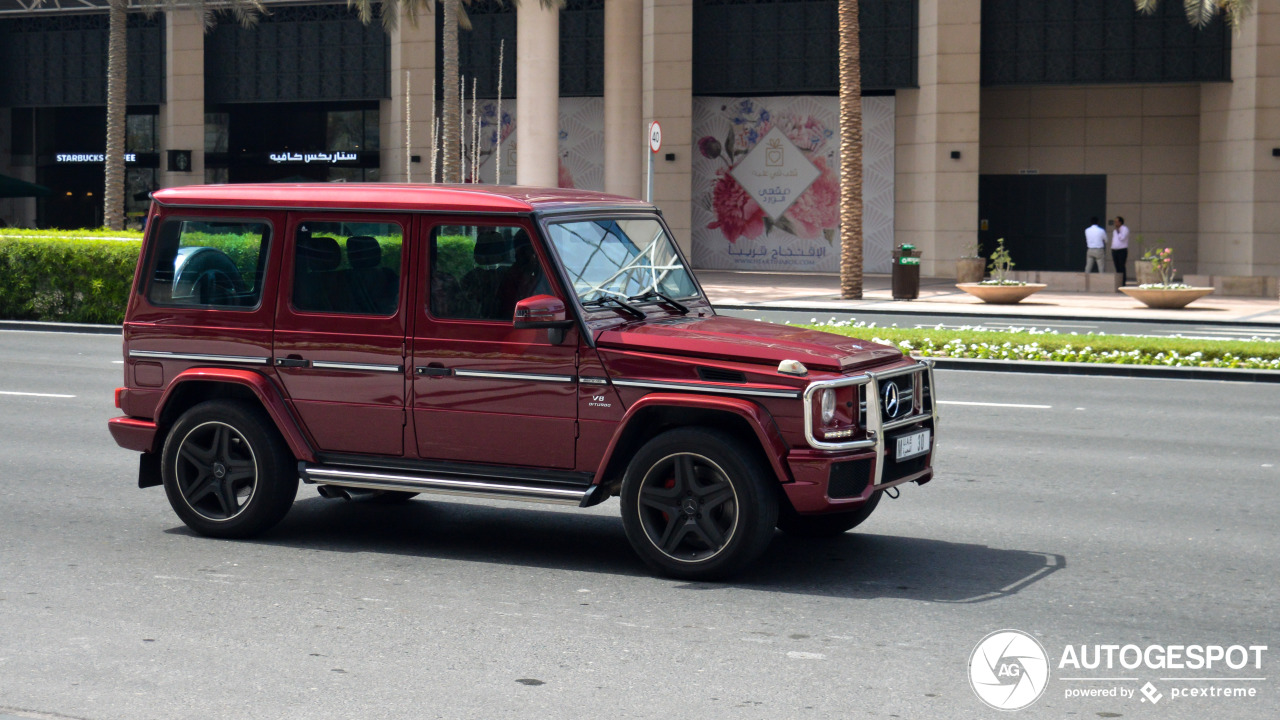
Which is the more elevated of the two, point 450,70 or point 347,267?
point 450,70

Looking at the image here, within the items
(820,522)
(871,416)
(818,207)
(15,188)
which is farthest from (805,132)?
(871,416)

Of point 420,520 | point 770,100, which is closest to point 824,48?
point 770,100

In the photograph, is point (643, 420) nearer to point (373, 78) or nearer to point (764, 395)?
point (764, 395)

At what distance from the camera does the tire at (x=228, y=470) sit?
7969mm

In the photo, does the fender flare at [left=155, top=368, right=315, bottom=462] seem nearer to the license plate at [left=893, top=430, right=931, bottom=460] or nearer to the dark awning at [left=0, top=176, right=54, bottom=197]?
the license plate at [left=893, top=430, right=931, bottom=460]

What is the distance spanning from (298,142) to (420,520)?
1629 inches

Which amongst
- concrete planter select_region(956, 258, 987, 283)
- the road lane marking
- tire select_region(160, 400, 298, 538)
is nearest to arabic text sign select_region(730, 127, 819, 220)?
concrete planter select_region(956, 258, 987, 283)

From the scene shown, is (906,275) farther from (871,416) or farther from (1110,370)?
(871,416)

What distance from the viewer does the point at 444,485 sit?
766 centimetres

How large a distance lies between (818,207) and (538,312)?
36.1 metres

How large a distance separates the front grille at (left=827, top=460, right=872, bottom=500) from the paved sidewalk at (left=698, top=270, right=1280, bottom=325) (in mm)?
20907

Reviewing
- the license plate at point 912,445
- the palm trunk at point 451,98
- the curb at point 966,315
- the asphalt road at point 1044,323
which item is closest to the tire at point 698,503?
the license plate at point 912,445

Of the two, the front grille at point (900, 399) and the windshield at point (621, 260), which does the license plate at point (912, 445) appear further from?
the windshield at point (621, 260)
